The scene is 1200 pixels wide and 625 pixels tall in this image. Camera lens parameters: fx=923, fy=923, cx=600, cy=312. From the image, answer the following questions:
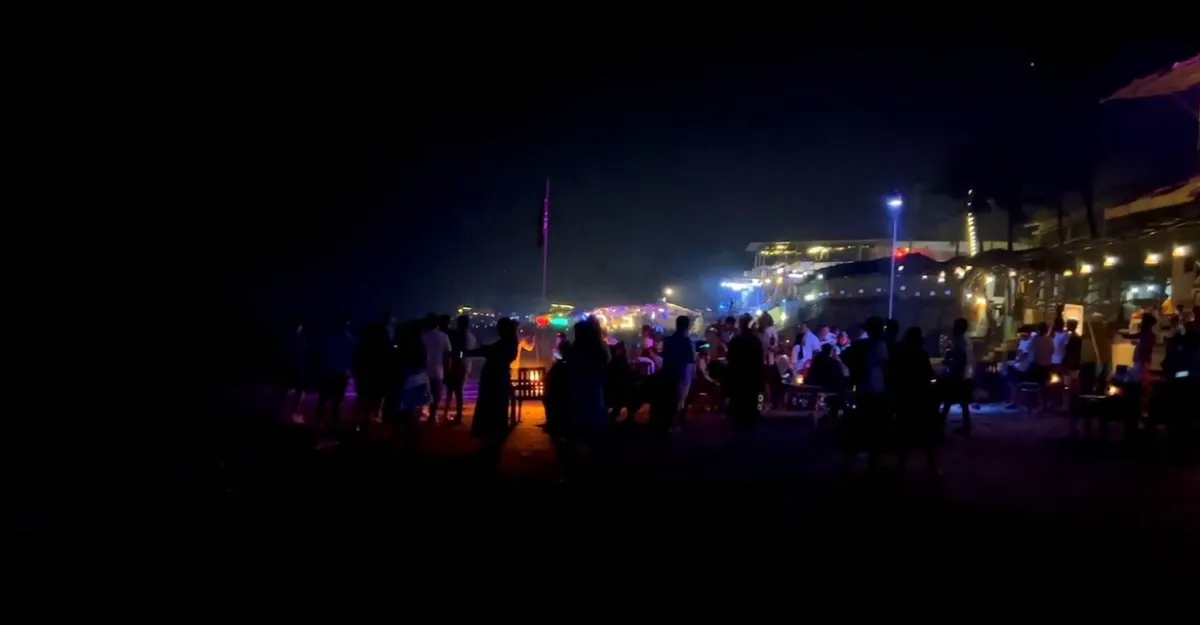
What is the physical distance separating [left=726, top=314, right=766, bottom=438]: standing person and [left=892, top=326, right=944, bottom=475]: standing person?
204 cm

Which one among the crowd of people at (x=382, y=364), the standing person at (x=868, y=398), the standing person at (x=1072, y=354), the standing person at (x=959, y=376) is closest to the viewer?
the standing person at (x=868, y=398)

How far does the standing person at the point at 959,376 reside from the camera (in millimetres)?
12031

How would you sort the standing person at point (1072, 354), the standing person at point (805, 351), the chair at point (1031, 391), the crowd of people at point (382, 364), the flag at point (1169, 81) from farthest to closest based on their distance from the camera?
1. the flag at point (1169, 81)
2. the standing person at point (805, 351)
3. the chair at point (1031, 391)
4. the standing person at point (1072, 354)
5. the crowd of people at point (382, 364)

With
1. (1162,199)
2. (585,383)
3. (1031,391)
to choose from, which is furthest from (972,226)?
(585,383)

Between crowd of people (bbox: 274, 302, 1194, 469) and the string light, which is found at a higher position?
the string light

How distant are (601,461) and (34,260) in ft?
92.2

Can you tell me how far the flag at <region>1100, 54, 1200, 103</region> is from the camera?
17969mm

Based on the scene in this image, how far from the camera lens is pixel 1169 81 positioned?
62.4 feet

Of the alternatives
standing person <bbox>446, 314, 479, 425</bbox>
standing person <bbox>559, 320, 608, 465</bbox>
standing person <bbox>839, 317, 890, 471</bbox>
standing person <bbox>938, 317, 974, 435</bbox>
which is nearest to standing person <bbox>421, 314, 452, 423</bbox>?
standing person <bbox>446, 314, 479, 425</bbox>

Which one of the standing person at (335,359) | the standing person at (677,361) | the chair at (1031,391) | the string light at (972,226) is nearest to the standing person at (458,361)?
the standing person at (335,359)

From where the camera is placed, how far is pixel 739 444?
36.6 feet

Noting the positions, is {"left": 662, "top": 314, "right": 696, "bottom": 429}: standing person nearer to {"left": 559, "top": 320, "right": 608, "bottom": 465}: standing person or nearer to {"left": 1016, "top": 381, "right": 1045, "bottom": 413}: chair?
{"left": 559, "top": 320, "right": 608, "bottom": 465}: standing person

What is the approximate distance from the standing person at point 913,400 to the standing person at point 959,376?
341 cm

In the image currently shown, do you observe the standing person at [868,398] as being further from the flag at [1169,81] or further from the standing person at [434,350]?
the flag at [1169,81]
